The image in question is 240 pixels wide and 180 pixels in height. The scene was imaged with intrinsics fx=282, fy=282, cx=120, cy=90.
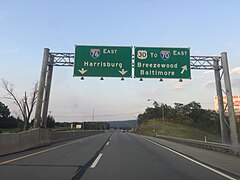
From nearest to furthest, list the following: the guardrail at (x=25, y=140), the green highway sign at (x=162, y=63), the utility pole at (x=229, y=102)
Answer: the guardrail at (x=25, y=140) < the utility pole at (x=229, y=102) < the green highway sign at (x=162, y=63)

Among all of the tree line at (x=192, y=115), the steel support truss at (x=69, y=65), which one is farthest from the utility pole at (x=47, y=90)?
the tree line at (x=192, y=115)

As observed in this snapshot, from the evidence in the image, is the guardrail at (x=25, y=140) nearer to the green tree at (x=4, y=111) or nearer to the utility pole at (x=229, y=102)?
the utility pole at (x=229, y=102)

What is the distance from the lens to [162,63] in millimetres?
23125

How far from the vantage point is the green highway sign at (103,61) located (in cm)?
2291

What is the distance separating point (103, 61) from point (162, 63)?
4.85m

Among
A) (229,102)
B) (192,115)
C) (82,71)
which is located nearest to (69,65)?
(82,71)

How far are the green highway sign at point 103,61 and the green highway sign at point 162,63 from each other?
2.75ft

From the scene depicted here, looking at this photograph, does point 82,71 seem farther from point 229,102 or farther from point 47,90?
point 229,102

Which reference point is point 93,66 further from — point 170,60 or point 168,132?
point 168,132

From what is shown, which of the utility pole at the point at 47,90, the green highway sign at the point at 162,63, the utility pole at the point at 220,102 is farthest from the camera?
the utility pole at the point at 47,90

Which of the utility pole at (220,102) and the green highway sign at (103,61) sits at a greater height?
the green highway sign at (103,61)

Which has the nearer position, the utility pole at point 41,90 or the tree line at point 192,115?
the utility pole at point 41,90

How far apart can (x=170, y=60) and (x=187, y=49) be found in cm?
176

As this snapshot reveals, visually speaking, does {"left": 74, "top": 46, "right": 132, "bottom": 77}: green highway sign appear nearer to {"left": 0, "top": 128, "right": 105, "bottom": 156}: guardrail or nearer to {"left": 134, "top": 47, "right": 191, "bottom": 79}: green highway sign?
{"left": 134, "top": 47, "right": 191, "bottom": 79}: green highway sign
